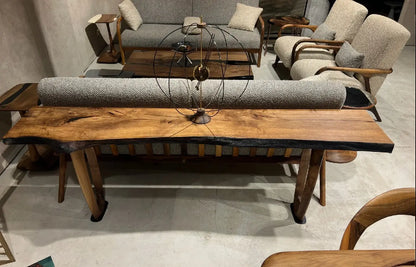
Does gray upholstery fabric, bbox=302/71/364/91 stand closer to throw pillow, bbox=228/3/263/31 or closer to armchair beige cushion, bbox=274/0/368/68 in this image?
armchair beige cushion, bbox=274/0/368/68

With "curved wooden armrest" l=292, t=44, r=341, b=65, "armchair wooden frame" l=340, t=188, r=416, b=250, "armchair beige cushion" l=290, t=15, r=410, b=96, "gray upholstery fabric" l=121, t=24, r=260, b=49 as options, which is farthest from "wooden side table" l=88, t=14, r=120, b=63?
"armchair wooden frame" l=340, t=188, r=416, b=250

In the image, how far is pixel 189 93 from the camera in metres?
1.69

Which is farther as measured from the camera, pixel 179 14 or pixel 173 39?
pixel 179 14

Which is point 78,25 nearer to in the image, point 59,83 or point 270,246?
point 59,83

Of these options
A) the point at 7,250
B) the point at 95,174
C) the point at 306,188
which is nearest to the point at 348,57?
the point at 306,188

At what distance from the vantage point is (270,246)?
1.79 metres

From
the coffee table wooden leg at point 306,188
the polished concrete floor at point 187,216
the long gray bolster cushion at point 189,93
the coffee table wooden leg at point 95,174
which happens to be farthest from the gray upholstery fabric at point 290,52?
the coffee table wooden leg at point 95,174

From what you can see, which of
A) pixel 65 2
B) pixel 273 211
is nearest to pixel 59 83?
pixel 273 211

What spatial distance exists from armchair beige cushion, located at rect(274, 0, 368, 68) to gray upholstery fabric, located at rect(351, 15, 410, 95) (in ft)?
0.68

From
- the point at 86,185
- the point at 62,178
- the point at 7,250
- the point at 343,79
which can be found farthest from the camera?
the point at 343,79

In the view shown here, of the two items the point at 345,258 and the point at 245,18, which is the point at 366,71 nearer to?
the point at 245,18

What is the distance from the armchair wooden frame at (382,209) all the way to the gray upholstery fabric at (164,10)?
3.98 meters

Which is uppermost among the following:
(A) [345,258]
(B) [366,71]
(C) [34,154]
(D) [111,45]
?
(A) [345,258]

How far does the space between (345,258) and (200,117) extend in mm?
1016
